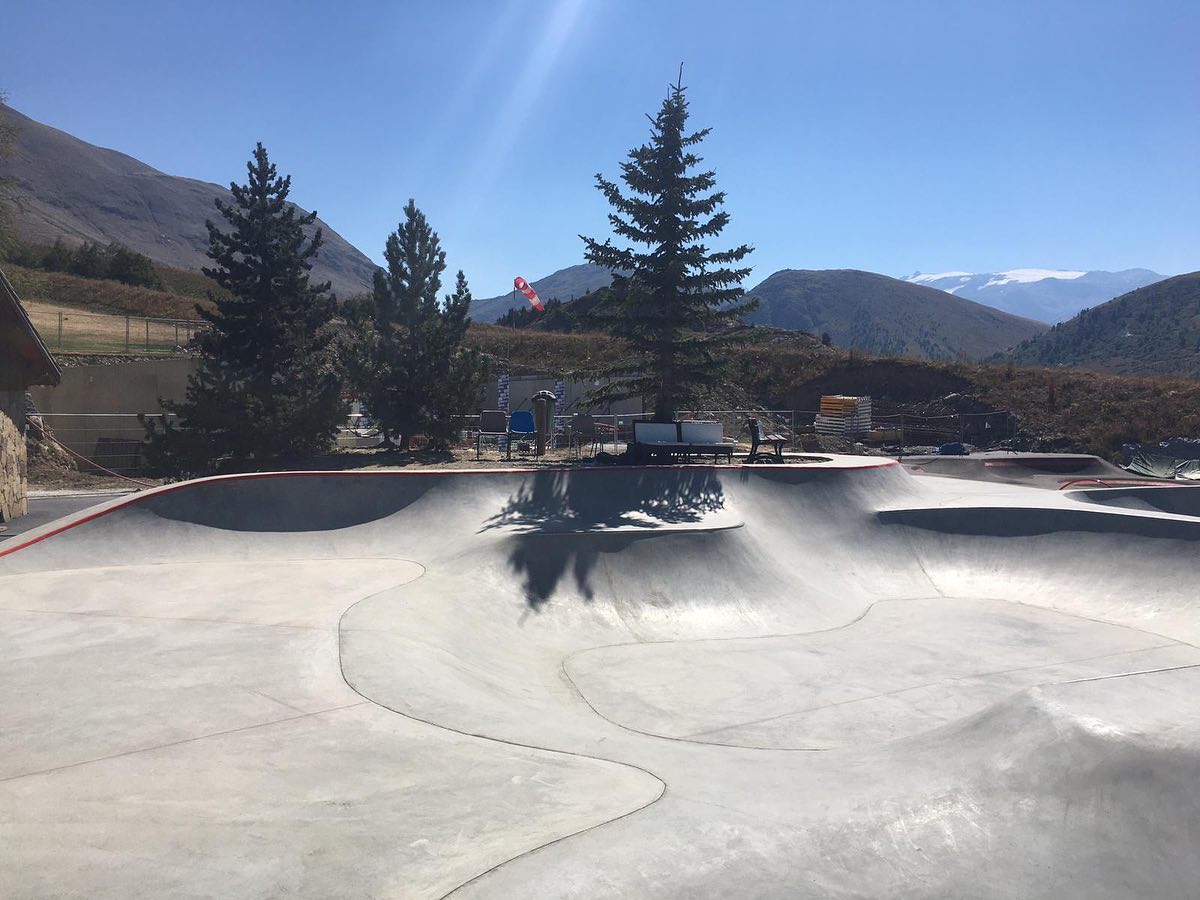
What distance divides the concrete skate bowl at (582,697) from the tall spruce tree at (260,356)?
5.67 m

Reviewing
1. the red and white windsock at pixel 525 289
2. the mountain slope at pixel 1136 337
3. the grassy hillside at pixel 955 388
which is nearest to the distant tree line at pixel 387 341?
the grassy hillside at pixel 955 388

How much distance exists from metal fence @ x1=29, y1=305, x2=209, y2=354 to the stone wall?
16.8 metres

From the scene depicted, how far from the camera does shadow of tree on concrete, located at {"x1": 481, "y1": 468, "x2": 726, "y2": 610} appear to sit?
1139 centimetres

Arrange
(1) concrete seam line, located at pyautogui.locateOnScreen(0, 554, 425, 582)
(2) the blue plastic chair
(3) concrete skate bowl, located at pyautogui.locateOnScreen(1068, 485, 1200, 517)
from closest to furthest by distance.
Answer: (1) concrete seam line, located at pyautogui.locateOnScreen(0, 554, 425, 582)
(3) concrete skate bowl, located at pyautogui.locateOnScreen(1068, 485, 1200, 517)
(2) the blue plastic chair

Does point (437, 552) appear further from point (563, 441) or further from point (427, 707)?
point (563, 441)

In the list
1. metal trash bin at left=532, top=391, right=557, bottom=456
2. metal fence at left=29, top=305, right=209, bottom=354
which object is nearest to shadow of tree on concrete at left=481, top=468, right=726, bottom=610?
metal trash bin at left=532, top=391, right=557, bottom=456

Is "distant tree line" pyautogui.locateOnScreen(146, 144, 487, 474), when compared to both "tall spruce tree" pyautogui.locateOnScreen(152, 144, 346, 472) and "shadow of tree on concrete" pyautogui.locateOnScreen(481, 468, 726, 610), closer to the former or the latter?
"tall spruce tree" pyautogui.locateOnScreen(152, 144, 346, 472)

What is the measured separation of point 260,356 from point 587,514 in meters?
11.2

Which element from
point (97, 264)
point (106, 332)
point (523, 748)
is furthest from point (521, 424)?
point (97, 264)

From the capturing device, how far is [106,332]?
35125 mm

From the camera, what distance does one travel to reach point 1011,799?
181 inches

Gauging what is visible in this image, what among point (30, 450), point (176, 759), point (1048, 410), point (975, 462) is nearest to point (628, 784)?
point (176, 759)

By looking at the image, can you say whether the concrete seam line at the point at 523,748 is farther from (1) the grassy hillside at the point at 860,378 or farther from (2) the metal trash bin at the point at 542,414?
(1) the grassy hillside at the point at 860,378

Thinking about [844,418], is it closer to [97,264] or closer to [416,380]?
[416,380]
